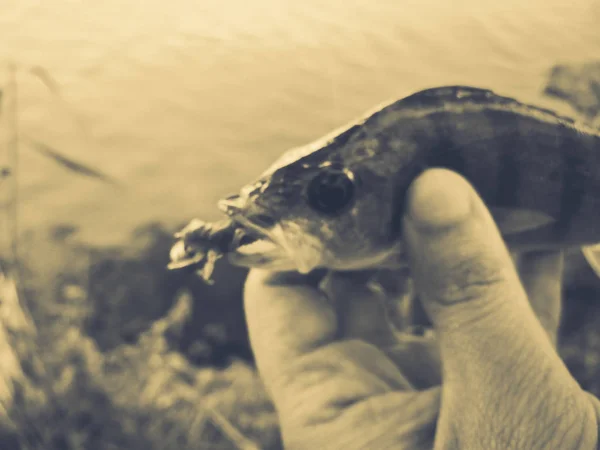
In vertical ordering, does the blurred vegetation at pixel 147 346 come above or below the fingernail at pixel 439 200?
below

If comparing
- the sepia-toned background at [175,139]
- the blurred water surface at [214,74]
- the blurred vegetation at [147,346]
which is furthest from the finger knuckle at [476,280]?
the blurred water surface at [214,74]

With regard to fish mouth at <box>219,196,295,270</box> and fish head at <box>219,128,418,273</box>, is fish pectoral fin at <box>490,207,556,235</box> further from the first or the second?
fish mouth at <box>219,196,295,270</box>

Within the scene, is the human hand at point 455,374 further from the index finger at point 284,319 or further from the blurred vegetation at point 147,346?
the blurred vegetation at point 147,346

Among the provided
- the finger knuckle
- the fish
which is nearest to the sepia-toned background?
the fish

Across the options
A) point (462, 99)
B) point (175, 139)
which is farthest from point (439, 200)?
point (175, 139)

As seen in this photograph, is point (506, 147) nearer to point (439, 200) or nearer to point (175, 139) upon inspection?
point (439, 200)

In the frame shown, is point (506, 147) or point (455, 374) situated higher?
point (506, 147)
